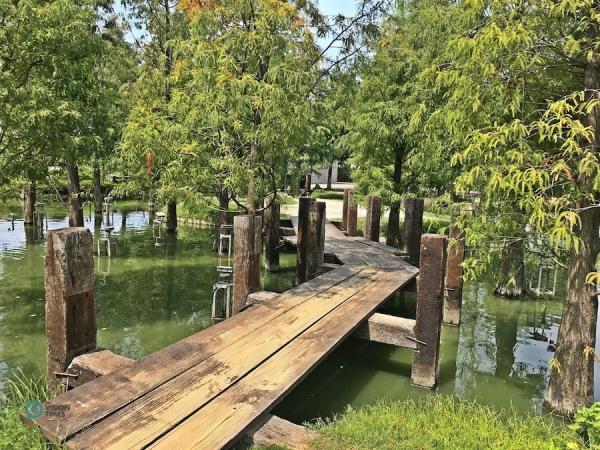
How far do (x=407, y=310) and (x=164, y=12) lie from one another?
490 inches

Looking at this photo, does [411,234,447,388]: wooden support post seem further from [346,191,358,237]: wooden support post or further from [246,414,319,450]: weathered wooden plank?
[346,191,358,237]: wooden support post

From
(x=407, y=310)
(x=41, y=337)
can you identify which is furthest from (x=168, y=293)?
(x=407, y=310)

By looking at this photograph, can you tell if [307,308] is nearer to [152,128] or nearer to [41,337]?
[41,337]

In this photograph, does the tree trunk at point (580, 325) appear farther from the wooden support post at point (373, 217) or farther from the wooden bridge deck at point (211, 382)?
the wooden support post at point (373, 217)

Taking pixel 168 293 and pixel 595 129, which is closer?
pixel 595 129

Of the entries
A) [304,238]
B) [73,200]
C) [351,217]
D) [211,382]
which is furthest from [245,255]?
[73,200]

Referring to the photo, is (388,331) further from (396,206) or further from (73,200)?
(73,200)

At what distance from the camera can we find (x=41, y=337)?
777cm

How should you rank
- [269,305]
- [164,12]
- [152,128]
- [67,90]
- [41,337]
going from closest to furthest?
[269,305]
[41,337]
[67,90]
[152,128]
[164,12]

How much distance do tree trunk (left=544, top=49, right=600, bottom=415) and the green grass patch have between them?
41cm

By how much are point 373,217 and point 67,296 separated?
1019 cm

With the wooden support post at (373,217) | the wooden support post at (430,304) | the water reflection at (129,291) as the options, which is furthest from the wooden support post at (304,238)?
the wooden support post at (430,304)

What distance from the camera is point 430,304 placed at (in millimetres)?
6633

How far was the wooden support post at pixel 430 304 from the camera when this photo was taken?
261 inches
